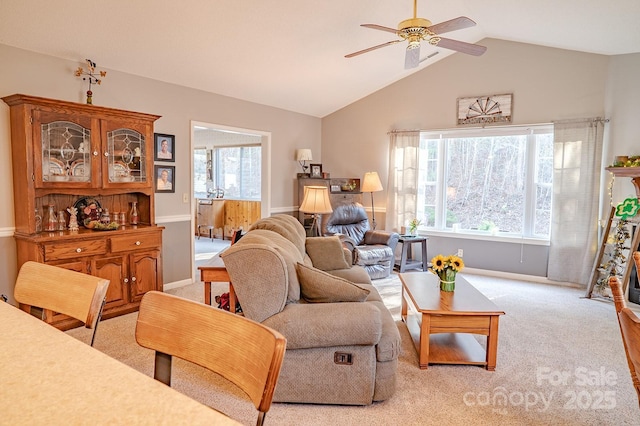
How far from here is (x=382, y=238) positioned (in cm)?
551

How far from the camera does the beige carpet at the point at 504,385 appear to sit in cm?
219

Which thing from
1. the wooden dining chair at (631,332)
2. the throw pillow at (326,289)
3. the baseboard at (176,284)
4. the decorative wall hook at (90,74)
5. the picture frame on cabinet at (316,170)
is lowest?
the baseboard at (176,284)

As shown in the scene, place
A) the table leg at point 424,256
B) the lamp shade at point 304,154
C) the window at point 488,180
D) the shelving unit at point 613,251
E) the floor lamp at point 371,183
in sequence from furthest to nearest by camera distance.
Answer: the lamp shade at point 304,154, the floor lamp at point 371,183, the table leg at point 424,256, the window at point 488,180, the shelving unit at point 613,251

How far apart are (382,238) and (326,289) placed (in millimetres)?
3227

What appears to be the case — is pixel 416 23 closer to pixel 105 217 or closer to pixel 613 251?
pixel 105 217

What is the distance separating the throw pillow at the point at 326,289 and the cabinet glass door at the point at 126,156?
7.91ft

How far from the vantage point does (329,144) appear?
6918 millimetres

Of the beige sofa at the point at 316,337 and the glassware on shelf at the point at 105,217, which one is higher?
the glassware on shelf at the point at 105,217

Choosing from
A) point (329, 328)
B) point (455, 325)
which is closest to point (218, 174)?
point (455, 325)

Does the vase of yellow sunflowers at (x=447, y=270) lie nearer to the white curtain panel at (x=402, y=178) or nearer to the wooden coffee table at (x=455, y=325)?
the wooden coffee table at (x=455, y=325)

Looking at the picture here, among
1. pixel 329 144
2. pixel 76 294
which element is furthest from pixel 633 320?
pixel 329 144

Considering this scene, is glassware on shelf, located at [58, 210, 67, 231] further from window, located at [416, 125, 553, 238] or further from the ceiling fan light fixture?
window, located at [416, 125, 553, 238]

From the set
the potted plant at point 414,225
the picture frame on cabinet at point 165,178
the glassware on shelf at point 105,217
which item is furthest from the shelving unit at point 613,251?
the glassware on shelf at point 105,217

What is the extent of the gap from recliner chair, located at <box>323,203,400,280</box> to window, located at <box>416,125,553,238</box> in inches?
40.7
